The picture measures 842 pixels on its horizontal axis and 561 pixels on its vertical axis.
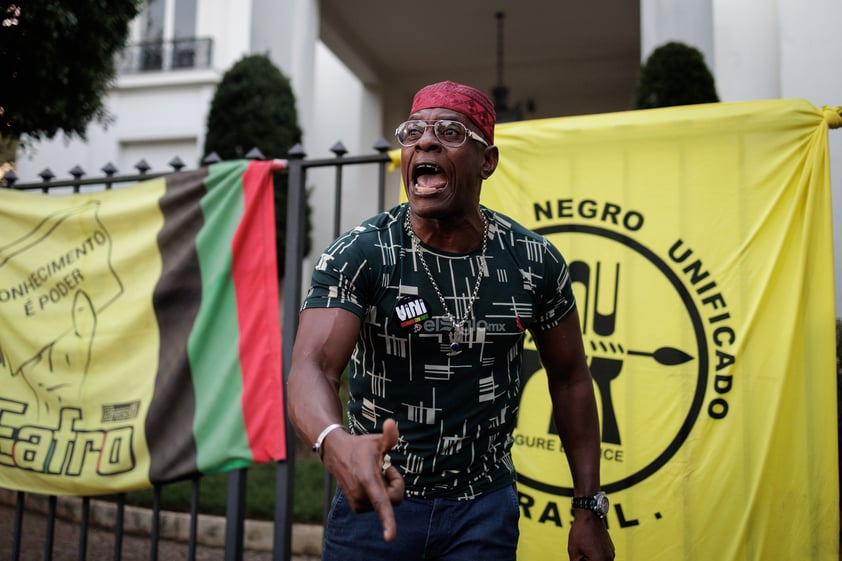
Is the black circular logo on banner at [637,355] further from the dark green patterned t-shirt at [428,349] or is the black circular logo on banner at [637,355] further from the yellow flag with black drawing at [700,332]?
the dark green patterned t-shirt at [428,349]

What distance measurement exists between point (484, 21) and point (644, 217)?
796 cm

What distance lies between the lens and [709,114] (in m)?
3.45

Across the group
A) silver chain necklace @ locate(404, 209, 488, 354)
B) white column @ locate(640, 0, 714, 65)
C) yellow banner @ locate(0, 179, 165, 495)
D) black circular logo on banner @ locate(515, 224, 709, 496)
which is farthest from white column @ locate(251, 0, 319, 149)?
silver chain necklace @ locate(404, 209, 488, 354)

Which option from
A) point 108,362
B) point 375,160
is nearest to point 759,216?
point 375,160

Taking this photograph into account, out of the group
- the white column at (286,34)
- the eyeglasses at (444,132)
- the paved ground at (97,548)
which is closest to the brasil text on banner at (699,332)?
the eyeglasses at (444,132)

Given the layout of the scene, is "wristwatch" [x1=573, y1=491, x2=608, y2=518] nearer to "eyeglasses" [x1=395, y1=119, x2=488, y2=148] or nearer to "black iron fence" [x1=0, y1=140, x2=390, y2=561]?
"eyeglasses" [x1=395, y1=119, x2=488, y2=148]

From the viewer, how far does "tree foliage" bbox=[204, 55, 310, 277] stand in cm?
833

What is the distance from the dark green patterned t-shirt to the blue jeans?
1.7 inches

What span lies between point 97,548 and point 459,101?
4.54m

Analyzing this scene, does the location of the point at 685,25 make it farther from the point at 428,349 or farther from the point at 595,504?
the point at 428,349

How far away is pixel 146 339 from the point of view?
406 centimetres

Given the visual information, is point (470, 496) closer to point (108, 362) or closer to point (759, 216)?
point (759, 216)

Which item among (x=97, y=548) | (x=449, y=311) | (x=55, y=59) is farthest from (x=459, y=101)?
(x=97, y=548)

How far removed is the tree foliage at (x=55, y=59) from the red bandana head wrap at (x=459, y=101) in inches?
142
